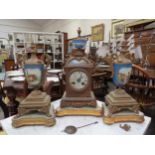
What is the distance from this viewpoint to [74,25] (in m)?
5.13

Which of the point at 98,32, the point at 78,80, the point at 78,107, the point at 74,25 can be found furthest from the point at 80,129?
the point at 74,25

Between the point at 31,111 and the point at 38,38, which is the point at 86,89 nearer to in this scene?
the point at 31,111

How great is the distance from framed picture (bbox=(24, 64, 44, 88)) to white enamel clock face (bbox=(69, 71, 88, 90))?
188 millimetres

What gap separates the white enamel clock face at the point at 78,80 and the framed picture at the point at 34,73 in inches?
7.4

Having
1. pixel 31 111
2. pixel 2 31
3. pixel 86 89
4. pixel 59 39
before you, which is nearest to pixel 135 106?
pixel 86 89

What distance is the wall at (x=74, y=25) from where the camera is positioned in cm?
362

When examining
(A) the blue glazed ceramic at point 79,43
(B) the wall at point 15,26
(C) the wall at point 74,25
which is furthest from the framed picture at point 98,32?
(B) the wall at point 15,26

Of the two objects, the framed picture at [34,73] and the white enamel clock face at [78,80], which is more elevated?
the framed picture at [34,73]

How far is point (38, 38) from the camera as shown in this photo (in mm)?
5441

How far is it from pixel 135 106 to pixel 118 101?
11 centimetres

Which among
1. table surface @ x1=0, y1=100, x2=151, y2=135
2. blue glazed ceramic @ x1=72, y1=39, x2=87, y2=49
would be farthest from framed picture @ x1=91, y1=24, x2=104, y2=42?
table surface @ x1=0, y1=100, x2=151, y2=135

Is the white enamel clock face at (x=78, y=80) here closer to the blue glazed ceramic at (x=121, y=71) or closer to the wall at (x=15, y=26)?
Answer: the blue glazed ceramic at (x=121, y=71)

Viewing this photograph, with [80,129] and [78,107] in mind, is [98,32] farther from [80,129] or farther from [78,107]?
[80,129]

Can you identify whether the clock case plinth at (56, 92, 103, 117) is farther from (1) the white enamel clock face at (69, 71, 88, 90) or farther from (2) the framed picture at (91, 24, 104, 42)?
(2) the framed picture at (91, 24, 104, 42)
